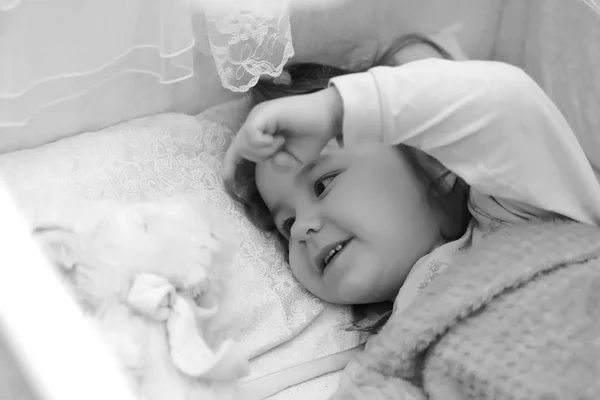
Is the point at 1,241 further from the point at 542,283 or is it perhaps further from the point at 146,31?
the point at 542,283

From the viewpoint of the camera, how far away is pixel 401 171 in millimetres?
887

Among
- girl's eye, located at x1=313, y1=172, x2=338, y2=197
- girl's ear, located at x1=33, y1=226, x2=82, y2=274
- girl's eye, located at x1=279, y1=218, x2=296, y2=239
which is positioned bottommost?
girl's eye, located at x1=279, y1=218, x2=296, y2=239

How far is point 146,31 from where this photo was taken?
87 cm

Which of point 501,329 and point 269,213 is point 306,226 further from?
point 501,329

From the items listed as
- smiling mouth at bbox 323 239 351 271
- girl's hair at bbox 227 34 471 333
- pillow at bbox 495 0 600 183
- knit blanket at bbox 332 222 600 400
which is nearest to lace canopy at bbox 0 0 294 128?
girl's hair at bbox 227 34 471 333

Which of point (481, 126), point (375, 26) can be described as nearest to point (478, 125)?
point (481, 126)

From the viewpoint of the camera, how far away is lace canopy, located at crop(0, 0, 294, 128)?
0.78m

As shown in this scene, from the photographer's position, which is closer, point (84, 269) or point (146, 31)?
point (84, 269)

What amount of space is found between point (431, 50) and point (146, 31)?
463 millimetres

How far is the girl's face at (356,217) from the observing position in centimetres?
86

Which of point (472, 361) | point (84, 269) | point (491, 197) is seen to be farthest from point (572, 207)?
point (84, 269)

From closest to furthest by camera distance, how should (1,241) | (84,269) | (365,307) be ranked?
(1,241), (84,269), (365,307)

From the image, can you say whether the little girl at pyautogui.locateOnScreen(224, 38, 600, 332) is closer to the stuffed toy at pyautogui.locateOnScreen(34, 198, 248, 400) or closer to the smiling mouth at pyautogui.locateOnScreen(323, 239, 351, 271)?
the smiling mouth at pyautogui.locateOnScreen(323, 239, 351, 271)

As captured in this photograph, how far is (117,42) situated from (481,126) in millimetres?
477
